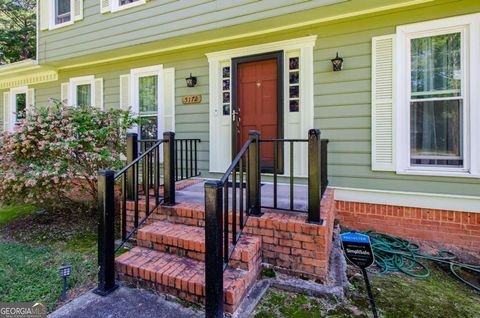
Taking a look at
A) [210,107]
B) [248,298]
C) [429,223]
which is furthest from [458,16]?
[248,298]

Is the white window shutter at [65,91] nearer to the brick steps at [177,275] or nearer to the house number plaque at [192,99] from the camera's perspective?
the house number plaque at [192,99]

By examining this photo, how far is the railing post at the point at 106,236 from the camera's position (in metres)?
2.32

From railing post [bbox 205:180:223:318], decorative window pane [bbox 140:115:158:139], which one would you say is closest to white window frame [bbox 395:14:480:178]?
railing post [bbox 205:180:223:318]

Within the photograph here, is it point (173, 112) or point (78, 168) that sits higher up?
point (173, 112)

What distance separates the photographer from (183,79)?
519 cm

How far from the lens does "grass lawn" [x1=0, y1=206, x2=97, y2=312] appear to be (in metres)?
2.43

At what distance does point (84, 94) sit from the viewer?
257 inches

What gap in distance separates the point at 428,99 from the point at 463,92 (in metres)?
0.36

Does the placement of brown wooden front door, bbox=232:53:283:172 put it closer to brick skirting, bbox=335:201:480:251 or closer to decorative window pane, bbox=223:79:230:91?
decorative window pane, bbox=223:79:230:91

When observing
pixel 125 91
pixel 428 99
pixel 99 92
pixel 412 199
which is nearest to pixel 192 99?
pixel 125 91

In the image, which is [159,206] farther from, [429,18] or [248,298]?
[429,18]

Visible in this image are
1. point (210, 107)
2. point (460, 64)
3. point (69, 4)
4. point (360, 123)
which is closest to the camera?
point (460, 64)

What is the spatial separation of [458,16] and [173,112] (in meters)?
4.50

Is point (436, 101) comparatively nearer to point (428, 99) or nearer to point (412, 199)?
point (428, 99)
